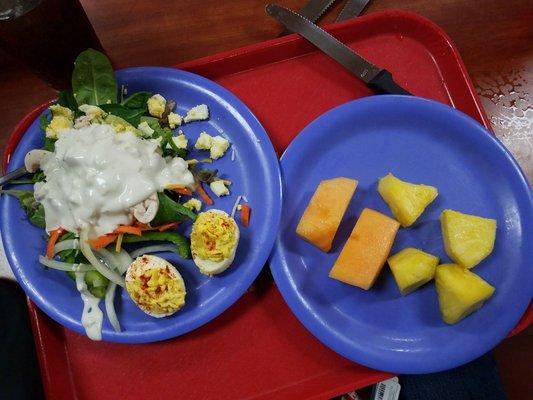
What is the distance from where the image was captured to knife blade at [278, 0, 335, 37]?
5.39 feet

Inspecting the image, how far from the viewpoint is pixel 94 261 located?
1257 millimetres

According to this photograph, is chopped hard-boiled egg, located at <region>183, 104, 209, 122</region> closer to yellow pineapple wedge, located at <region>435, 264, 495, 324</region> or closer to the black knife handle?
the black knife handle

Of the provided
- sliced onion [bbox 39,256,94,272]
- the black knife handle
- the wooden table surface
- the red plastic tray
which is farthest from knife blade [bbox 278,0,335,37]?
sliced onion [bbox 39,256,94,272]

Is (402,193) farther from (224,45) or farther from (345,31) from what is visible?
(224,45)

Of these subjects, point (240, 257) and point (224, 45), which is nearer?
point (240, 257)

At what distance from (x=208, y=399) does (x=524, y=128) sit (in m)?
1.38

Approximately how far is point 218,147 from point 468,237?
0.79m

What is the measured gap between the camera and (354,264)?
1.28m

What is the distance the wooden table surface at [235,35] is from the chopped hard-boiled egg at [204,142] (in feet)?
1.29

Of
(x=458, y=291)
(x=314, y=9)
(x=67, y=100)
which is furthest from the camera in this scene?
(x=314, y=9)

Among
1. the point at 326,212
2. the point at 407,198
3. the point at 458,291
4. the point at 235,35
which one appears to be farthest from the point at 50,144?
the point at 458,291

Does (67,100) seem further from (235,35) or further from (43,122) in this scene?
(235,35)

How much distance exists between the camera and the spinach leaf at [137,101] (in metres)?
1.42

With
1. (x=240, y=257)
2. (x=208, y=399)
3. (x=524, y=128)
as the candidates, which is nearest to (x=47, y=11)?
(x=240, y=257)
